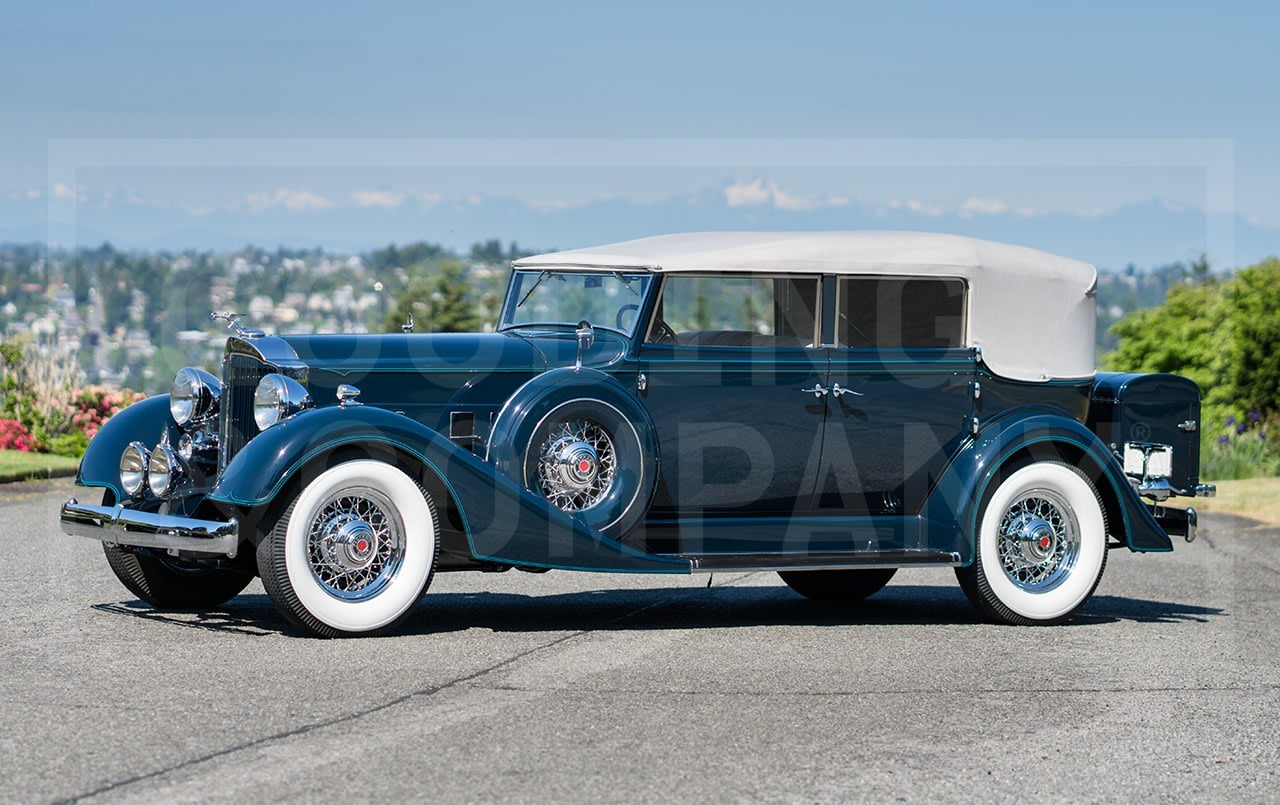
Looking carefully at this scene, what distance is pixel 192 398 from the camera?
7672 millimetres

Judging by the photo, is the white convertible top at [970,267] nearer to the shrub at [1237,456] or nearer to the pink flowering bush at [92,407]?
the pink flowering bush at [92,407]

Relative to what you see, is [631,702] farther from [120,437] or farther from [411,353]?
[120,437]

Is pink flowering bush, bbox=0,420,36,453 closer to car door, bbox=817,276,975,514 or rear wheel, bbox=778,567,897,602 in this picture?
rear wheel, bbox=778,567,897,602

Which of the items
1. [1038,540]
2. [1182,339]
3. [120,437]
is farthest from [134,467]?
[1182,339]

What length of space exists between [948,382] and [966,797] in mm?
3948

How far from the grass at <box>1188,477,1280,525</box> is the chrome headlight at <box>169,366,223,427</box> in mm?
10550

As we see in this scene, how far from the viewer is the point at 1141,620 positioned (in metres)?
8.26

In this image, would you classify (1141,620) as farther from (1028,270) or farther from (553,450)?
(553,450)

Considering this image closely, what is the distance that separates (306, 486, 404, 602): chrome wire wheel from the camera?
6570 mm

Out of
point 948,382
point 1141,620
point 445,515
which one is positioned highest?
point 948,382

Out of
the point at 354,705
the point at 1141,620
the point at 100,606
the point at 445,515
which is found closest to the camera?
the point at 354,705

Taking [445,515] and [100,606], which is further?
[100,606]

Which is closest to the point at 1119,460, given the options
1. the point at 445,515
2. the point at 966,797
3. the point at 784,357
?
the point at 784,357

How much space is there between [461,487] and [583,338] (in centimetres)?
122
